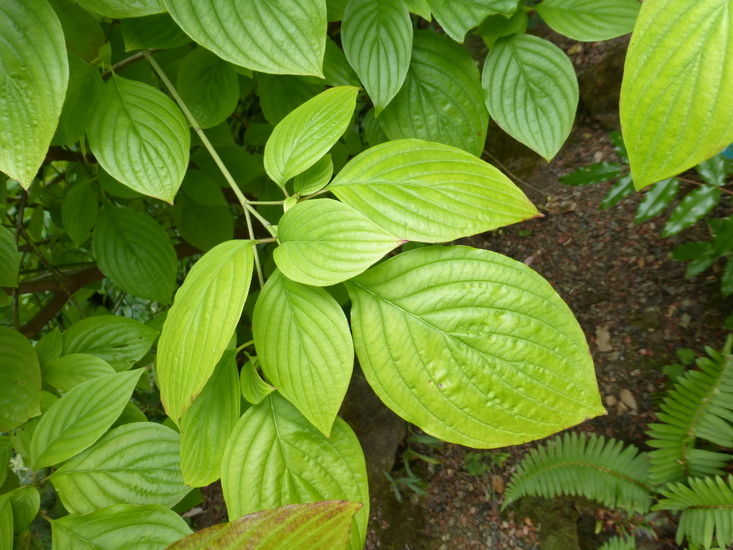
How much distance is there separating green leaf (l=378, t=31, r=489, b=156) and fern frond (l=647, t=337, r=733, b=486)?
3.05 ft

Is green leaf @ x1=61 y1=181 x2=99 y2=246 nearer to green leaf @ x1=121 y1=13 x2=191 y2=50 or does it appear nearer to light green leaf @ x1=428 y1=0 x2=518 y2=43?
green leaf @ x1=121 y1=13 x2=191 y2=50

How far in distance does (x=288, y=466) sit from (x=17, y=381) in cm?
56

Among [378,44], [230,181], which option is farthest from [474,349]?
[378,44]

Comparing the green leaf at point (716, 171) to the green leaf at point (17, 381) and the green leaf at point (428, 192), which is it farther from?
the green leaf at point (17, 381)

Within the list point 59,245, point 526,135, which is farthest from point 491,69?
point 59,245

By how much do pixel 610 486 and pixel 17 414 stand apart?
142 centimetres

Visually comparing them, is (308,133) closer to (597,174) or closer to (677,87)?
(677,87)

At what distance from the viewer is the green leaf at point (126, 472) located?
676 millimetres

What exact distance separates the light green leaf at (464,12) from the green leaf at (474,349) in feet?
1.25

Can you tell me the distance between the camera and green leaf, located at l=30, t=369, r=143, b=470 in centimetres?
70

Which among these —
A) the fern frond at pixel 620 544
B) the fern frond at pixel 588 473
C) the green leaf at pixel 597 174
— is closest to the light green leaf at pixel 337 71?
the green leaf at pixel 597 174

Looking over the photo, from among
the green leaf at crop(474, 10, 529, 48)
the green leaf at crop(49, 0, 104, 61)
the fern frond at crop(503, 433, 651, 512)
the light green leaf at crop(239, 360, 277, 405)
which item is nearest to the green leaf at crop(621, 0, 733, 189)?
the green leaf at crop(474, 10, 529, 48)

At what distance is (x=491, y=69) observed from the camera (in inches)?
29.1

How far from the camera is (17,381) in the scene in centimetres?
78
